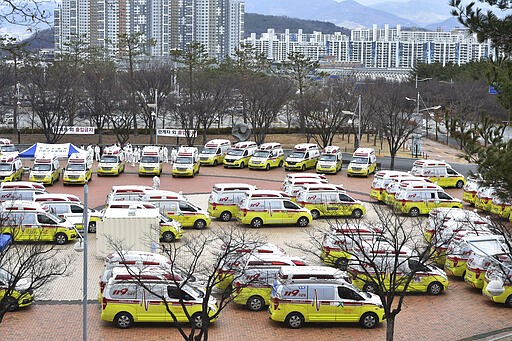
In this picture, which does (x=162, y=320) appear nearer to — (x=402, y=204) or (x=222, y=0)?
(x=402, y=204)

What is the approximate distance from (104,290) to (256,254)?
177 inches

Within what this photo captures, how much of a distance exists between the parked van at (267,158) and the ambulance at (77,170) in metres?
9.47

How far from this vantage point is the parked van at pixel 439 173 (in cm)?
3781

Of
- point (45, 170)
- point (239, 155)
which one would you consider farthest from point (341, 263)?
point (239, 155)

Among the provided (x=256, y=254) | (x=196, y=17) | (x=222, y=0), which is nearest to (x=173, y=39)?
(x=196, y=17)

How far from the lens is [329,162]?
137 ft

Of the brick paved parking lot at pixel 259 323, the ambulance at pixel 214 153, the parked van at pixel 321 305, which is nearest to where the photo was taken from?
the brick paved parking lot at pixel 259 323

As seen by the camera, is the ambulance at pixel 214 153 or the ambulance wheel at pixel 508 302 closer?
the ambulance wheel at pixel 508 302

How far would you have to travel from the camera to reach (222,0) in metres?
163

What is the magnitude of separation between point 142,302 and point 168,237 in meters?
8.46

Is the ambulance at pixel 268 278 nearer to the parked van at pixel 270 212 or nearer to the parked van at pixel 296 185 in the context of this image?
the parked van at pixel 270 212

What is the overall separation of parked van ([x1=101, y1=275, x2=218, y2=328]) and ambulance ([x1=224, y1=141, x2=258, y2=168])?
85.6ft

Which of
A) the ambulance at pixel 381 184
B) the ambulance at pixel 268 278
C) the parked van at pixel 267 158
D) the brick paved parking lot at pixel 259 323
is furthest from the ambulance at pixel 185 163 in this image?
the ambulance at pixel 268 278

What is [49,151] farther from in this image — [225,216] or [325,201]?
[325,201]
